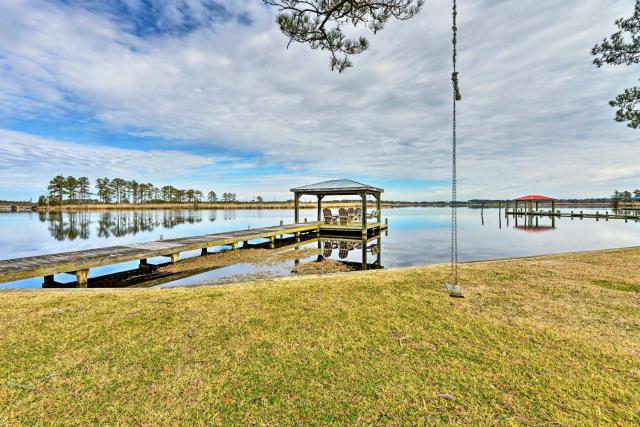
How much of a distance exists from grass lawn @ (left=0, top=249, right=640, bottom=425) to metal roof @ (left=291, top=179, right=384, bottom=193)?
1348 cm

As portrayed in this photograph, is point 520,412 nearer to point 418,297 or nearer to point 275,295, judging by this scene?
point 418,297

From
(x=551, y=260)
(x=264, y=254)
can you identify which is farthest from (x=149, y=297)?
(x=551, y=260)

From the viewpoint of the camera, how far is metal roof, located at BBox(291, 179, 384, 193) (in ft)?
59.4

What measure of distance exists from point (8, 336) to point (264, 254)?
949cm

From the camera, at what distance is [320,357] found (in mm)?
2805

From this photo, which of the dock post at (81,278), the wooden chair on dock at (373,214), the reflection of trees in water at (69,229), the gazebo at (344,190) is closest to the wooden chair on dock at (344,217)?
the gazebo at (344,190)

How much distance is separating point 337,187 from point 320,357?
16.4 meters

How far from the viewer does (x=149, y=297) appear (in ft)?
15.4

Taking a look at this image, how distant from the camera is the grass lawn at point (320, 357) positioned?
82.4 inches

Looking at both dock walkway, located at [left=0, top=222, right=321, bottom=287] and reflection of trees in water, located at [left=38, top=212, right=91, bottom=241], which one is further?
reflection of trees in water, located at [left=38, top=212, right=91, bottom=241]

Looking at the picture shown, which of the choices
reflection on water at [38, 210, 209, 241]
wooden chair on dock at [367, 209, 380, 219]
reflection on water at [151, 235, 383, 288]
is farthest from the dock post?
wooden chair on dock at [367, 209, 380, 219]

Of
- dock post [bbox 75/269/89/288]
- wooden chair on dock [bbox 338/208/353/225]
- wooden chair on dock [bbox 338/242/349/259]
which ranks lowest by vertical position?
wooden chair on dock [bbox 338/242/349/259]

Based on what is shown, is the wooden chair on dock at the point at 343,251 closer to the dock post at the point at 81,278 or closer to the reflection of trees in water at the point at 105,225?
the dock post at the point at 81,278

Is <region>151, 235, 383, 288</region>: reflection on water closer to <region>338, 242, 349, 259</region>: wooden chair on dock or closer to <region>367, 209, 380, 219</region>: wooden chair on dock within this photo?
<region>338, 242, 349, 259</region>: wooden chair on dock
